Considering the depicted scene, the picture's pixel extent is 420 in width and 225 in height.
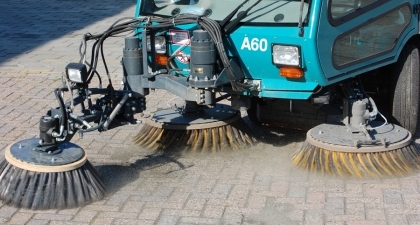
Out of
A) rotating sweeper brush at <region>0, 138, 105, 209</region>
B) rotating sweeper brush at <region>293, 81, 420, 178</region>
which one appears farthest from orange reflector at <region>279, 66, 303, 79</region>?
rotating sweeper brush at <region>0, 138, 105, 209</region>

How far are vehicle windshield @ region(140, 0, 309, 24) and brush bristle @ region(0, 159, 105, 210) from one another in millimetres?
1634

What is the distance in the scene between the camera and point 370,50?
5645mm

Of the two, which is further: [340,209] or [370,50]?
[370,50]

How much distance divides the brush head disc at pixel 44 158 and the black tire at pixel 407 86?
285cm

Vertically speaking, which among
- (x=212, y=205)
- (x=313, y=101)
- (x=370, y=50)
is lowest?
(x=212, y=205)

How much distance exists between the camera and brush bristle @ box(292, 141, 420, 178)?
216 inches

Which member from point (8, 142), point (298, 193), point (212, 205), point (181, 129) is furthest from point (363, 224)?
point (8, 142)

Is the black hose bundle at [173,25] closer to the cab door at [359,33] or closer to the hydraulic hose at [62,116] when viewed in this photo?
the hydraulic hose at [62,116]

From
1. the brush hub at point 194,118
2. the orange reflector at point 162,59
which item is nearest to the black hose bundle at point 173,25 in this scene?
the orange reflector at point 162,59

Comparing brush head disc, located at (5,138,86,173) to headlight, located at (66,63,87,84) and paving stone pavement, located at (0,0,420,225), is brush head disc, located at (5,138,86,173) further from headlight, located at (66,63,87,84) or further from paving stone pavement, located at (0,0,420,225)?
headlight, located at (66,63,87,84)

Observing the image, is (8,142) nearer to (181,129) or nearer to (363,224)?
(181,129)

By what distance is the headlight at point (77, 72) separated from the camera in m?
5.11

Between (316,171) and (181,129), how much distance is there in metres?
1.28

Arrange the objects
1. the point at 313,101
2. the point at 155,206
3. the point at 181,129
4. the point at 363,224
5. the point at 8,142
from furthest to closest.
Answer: the point at 8,142, the point at 181,129, the point at 313,101, the point at 155,206, the point at 363,224
